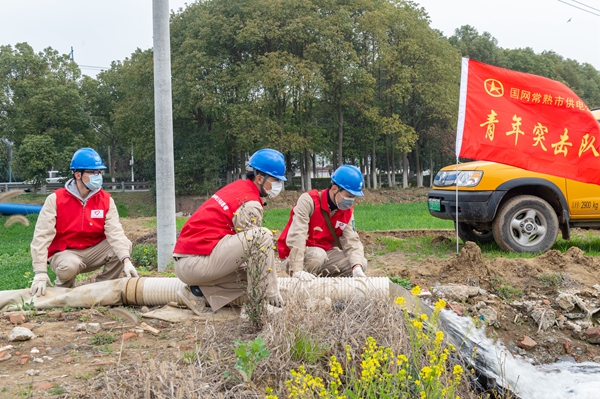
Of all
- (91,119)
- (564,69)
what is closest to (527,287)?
(91,119)

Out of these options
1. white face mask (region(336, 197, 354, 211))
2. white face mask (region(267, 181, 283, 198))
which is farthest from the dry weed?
white face mask (region(336, 197, 354, 211))

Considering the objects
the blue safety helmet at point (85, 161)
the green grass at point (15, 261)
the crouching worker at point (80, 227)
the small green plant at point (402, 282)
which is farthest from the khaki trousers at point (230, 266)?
the green grass at point (15, 261)

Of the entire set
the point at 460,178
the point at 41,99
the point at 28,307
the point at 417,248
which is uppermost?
the point at 41,99

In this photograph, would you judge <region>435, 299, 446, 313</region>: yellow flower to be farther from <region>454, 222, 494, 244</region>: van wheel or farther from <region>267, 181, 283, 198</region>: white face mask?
<region>454, 222, 494, 244</region>: van wheel

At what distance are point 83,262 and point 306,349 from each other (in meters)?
3.06

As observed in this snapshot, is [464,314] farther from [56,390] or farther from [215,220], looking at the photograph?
[56,390]

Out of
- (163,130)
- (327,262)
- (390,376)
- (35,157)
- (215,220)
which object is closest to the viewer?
(390,376)

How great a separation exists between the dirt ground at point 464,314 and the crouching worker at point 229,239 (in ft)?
1.10

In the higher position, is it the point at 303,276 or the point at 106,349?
the point at 303,276

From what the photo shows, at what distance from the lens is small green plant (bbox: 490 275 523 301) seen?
5.93 meters

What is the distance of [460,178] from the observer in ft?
27.6

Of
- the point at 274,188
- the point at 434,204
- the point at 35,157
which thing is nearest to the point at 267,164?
the point at 274,188

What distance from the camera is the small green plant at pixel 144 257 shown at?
8.21 meters

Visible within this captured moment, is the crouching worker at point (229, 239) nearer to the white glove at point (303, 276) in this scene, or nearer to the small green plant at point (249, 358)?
the white glove at point (303, 276)
